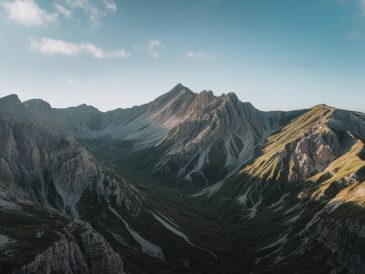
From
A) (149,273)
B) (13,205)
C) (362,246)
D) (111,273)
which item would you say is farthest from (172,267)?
(362,246)

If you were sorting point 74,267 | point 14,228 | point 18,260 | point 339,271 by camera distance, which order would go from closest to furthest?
point 18,260 < point 74,267 < point 14,228 < point 339,271

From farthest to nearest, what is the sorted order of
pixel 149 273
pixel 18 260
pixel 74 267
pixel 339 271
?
1. pixel 339 271
2. pixel 149 273
3. pixel 74 267
4. pixel 18 260

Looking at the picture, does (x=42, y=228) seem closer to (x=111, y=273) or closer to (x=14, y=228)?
(x=14, y=228)

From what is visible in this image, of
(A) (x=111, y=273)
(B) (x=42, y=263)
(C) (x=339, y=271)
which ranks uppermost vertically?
(B) (x=42, y=263)

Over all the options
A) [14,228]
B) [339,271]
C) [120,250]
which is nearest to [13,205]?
[14,228]

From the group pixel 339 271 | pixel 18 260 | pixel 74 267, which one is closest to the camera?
pixel 18 260

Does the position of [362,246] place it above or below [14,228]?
below

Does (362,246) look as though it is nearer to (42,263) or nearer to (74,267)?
(74,267)

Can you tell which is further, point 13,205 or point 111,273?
point 13,205

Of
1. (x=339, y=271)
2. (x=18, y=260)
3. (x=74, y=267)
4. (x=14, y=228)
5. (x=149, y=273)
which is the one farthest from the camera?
(x=339, y=271)
